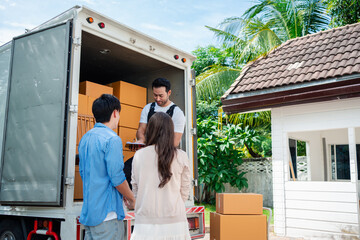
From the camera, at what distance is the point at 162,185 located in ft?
7.83

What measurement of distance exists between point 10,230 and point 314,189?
515 centimetres

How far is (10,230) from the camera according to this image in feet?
13.4

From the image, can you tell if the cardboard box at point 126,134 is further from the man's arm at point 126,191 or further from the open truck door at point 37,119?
the man's arm at point 126,191

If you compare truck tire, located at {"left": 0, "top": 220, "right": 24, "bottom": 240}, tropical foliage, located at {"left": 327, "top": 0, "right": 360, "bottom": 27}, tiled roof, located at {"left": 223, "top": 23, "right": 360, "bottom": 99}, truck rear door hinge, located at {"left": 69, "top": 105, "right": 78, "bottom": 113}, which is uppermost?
tropical foliage, located at {"left": 327, "top": 0, "right": 360, "bottom": 27}

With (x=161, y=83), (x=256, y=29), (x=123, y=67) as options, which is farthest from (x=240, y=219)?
(x=256, y=29)

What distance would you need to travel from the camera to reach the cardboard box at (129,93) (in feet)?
17.1

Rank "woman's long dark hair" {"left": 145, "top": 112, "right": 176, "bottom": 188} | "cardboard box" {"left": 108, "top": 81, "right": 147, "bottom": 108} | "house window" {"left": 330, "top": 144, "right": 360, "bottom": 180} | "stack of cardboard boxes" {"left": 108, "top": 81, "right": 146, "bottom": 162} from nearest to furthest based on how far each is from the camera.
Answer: "woman's long dark hair" {"left": 145, "top": 112, "right": 176, "bottom": 188}, "stack of cardboard boxes" {"left": 108, "top": 81, "right": 146, "bottom": 162}, "cardboard box" {"left": 108, "top": 81, "right": 147, "bottom": 108}, "house window" {"left": 330, "top": 144, "right": 360, "bottom": 180}

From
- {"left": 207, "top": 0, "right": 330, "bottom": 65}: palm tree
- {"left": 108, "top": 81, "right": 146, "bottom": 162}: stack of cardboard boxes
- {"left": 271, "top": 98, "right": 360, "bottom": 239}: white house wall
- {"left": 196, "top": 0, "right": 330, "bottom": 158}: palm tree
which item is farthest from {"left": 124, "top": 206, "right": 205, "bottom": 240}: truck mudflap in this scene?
{"left": 207, "top": 0, "right": 330, "bottom": 65}: palm tree

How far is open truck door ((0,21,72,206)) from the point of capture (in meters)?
3.43

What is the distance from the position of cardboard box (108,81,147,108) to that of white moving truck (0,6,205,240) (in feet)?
3.02

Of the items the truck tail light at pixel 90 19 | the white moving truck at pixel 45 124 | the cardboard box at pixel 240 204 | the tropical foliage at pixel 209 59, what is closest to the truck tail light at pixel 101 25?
the white moving truck at pixel 45 124

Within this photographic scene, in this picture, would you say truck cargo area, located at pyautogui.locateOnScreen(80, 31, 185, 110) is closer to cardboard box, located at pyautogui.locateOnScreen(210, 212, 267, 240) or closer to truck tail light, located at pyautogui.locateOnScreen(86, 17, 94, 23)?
truck tail light, located at pyautogui.locateOnScreen(86, 17, 94, 23)

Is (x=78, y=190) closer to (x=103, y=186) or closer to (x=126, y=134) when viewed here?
(x=126, y=134)

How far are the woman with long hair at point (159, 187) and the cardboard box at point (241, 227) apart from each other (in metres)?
2.04
